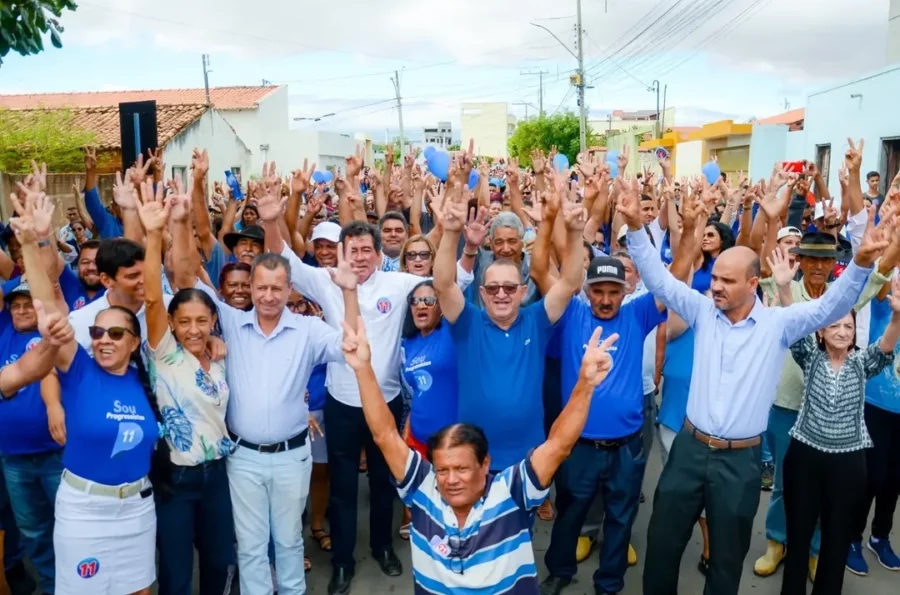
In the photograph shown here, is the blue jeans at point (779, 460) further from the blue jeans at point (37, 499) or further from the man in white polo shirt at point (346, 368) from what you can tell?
the blue jeans at point (37, 499)

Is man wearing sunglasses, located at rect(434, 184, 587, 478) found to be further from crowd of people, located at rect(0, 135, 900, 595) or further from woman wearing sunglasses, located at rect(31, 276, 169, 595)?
woman wearing sunglasses, located at rect(31, 276, 169, 595)

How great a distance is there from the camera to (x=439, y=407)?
3814 millimetres

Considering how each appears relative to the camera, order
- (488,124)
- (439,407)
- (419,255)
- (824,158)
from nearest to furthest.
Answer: (439,407), (419,255), (824,158), (488,124)

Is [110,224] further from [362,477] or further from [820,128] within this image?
[820,128]

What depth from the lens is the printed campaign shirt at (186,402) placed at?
3109 mm

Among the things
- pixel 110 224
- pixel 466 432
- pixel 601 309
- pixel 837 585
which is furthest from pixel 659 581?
pixel 110 224

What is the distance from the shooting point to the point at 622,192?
351 cm

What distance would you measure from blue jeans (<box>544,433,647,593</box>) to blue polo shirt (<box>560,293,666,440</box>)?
12 cm

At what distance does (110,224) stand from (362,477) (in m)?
3.31

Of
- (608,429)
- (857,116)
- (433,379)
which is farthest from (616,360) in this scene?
(857,116)

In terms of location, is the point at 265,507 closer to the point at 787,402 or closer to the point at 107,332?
the point at 107,332

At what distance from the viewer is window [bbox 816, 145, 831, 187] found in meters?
Answer: 15.3

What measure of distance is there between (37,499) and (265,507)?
121 centimetres

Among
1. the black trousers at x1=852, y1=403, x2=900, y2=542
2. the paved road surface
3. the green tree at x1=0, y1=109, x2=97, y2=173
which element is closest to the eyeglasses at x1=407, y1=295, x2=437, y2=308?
the paved road surface
